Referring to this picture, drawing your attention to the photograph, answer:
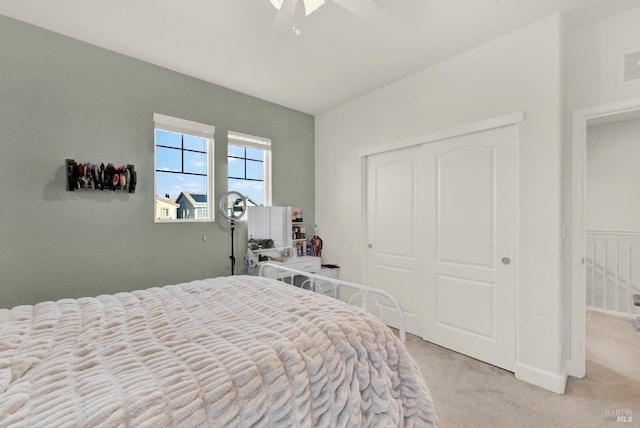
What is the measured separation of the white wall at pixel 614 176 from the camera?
3541 mm

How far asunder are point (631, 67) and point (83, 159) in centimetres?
412

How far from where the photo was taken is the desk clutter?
224 cm

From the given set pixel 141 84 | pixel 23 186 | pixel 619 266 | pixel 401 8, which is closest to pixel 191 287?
pixel 23 186

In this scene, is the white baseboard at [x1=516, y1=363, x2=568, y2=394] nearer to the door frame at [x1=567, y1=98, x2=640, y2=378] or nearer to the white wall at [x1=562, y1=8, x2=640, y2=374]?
the door frame at [x1=567, y1=98, x2=640, y2=378]

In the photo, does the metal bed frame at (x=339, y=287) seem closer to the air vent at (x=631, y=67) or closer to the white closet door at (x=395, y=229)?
the white closet door at (x=395, y=229)

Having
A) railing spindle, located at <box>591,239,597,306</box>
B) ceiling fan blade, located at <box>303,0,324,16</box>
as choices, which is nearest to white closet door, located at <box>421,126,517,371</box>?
ceiling fan blade, located at <box>303,0,324,16</box>

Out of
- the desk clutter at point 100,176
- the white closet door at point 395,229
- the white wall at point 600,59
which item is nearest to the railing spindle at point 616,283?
the white wall at point 600,59

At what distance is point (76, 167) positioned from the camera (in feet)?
7.40

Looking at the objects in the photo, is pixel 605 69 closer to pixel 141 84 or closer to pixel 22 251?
pixel 141 84

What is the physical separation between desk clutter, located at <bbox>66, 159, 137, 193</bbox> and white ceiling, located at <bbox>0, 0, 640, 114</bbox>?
3.32ft

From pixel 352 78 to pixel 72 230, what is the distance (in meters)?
2.85

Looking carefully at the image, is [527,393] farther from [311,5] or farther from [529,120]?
[311,5]

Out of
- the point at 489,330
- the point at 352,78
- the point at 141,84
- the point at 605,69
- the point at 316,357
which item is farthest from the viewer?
the point at 352,78

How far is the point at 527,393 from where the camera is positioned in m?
2.00
